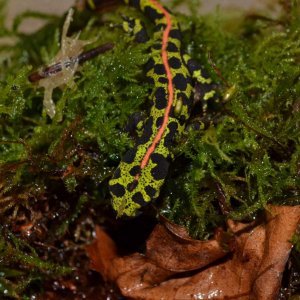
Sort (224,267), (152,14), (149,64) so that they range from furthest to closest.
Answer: (152,14)
(149,64)
(224,267)

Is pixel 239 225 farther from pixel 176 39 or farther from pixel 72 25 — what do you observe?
pixel 72 25

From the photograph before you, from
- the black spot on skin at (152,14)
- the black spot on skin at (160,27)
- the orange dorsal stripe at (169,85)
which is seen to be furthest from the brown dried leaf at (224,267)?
the black spot on skin at (152,14)

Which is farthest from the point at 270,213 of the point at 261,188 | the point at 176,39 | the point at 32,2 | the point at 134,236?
the point at 32,2

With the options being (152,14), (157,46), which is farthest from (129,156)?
(152,14)

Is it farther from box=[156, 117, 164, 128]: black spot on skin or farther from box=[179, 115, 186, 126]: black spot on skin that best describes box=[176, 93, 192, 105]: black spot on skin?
box=[156, 117, 164, 128]: black spot on skin

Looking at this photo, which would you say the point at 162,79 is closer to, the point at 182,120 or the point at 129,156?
the point at 182,120

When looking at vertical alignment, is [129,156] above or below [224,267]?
above
